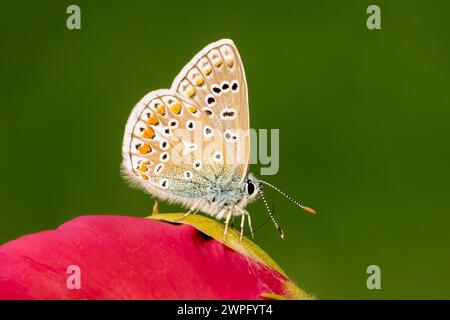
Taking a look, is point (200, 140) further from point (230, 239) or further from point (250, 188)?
point (230, 239)

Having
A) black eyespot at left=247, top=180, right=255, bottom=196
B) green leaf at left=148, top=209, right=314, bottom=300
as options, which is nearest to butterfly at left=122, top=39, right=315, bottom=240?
black eyespot at left=247, top=180, right=255, bottom=196

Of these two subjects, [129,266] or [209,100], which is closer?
[129,266]

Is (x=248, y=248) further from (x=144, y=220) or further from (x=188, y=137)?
(x=188, y=137)

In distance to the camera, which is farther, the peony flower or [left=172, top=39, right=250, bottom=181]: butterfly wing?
[left=172, top=39, right=250, bottom=181]: butterfly wing

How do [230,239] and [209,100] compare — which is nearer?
[230,239]

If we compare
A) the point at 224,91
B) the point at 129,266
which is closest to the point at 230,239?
the point at 129,266

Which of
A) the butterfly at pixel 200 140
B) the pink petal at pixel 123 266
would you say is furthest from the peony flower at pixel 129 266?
the butterfly at pixel 200 140

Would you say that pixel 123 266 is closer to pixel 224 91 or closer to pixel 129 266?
pixel 129 266

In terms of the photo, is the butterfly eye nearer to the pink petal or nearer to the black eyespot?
the black eyespot
